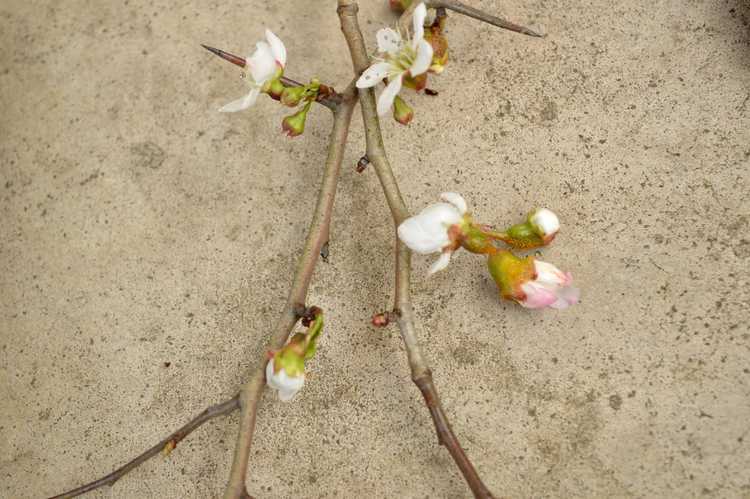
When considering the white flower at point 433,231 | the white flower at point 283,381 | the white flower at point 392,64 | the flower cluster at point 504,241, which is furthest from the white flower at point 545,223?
the white flower at point 283,381

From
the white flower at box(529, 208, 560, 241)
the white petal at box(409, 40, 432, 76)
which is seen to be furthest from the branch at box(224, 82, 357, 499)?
the white flower at box(529, 208, 560, 241)

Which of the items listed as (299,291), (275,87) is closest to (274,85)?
(275,87)

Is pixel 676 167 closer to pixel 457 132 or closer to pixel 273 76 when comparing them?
pixel 457 132

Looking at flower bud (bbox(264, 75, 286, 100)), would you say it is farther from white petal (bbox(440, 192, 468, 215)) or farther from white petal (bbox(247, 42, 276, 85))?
white petal (bbox(440, 192, 468, 215))

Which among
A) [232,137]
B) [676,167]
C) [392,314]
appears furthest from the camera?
[232,137]

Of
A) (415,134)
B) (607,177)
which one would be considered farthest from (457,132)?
(607,177)
